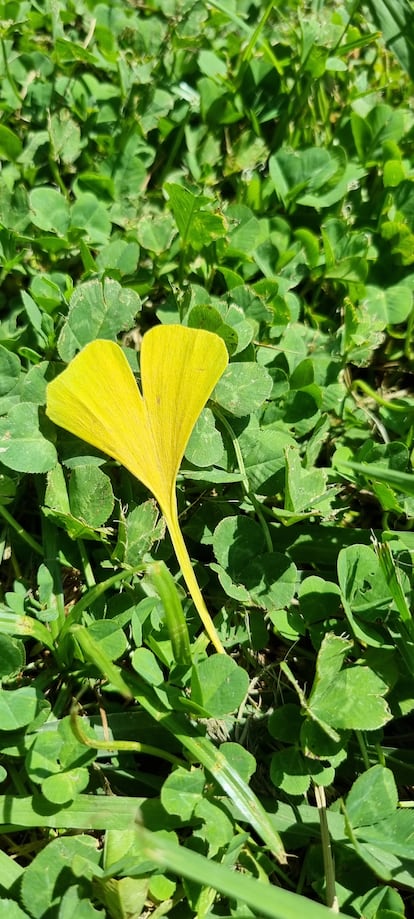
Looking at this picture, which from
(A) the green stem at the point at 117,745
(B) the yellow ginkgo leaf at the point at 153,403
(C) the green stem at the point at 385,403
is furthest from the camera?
(C) the green stem at the point at 385,403

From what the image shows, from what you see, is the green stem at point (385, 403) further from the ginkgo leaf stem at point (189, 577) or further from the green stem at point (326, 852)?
the green stem at point (326, 852)

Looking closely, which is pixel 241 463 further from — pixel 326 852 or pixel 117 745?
pixel 326 852

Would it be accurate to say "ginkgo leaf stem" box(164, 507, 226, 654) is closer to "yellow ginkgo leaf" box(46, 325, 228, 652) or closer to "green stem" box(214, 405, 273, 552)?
"yellow ginkgo leaf" box(46, 325, 228, 652)

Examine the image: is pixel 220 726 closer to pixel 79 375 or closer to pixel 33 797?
pixel 33 797

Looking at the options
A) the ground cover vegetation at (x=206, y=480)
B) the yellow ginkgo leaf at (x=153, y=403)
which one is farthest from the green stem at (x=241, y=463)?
the yellow ginkgo leaf at (x=153, y=403)

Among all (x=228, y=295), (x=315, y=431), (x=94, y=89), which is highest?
(x=94, y=89)

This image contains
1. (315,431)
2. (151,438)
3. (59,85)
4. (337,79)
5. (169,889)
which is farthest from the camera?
(337,79)

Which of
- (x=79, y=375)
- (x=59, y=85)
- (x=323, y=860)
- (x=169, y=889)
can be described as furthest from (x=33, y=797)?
(x=59, y=85)

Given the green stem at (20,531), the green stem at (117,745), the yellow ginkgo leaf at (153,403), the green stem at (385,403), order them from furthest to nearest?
the green stem at (385,403)
the green stem at (20,531)
the yellow ginkgo leaf at (153,403)
the green stem at (117,745)
